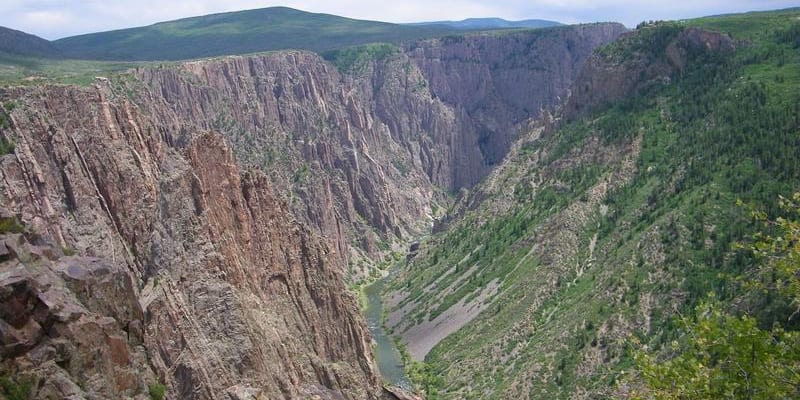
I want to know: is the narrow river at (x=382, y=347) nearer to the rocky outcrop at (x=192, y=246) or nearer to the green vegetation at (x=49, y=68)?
the rocky outcrop at (x=192, y=246)

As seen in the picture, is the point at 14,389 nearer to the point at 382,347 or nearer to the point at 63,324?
the point at 63,324

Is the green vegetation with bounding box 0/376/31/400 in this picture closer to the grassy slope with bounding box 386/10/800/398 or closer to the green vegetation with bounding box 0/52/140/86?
the grassy slope with bounding box 386/10/800/398

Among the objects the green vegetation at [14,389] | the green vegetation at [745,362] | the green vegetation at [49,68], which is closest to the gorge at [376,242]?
the green vegetation at [14,389]

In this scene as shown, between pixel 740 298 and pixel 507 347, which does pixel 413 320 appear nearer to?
pixel 507 347

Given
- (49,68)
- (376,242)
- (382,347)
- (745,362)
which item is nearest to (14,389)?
(745,362)

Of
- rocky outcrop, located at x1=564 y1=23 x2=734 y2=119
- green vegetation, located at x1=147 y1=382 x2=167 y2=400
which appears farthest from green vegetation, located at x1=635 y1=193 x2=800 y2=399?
rocky outcrop, located at x1=564 y1=23 x2=734 y2=119

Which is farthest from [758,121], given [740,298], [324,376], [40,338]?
[40,338]
